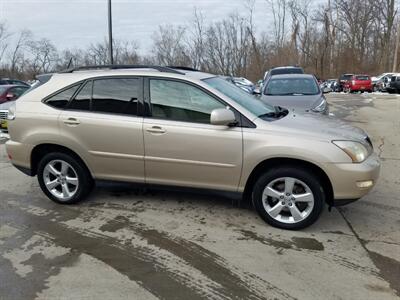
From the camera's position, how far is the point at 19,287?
3.29m

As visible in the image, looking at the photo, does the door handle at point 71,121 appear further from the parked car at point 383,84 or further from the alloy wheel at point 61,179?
the parked car at point 383,84

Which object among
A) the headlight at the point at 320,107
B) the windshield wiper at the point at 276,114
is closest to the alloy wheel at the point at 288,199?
the windshield wiper at the point at 276,114

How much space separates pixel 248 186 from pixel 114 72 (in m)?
2.16

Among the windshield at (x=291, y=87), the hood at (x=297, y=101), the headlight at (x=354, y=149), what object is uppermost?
the windshield at (x=291, y=87)

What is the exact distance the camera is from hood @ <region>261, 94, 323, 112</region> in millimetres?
8547

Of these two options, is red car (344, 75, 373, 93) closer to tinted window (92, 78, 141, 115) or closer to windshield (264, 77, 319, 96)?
windshield (264, 77, 319, 96)

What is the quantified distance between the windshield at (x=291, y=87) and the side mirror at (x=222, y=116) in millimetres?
5623

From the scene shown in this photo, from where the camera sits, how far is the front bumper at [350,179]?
4.10 meters

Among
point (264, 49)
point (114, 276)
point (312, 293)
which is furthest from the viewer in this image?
point (264, 49)

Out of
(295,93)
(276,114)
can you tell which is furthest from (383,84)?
(276,114)

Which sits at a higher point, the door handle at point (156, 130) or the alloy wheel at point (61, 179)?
the door handle at point (156, 130)

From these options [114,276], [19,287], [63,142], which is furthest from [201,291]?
[63,142]

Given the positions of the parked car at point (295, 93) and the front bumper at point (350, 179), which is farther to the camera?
the parked car at point (295, 93)

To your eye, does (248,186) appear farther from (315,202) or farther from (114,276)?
(114,276)
